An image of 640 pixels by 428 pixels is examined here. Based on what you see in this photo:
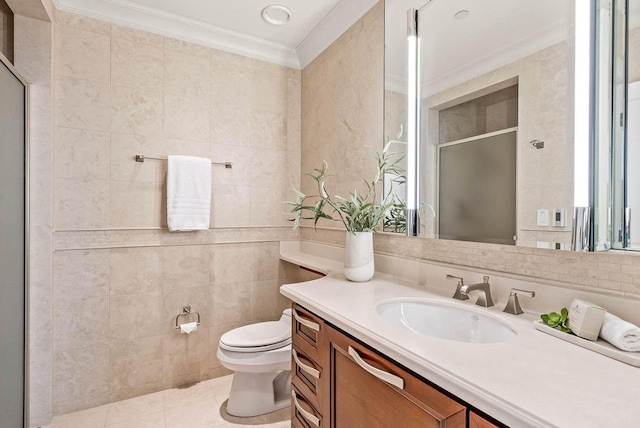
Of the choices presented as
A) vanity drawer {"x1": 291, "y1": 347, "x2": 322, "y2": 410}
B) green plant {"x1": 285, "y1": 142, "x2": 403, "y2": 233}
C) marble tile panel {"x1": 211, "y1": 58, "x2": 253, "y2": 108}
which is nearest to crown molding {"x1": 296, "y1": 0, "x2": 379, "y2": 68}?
marble tile panel {"x1": 211, "y1": 58, "x2": 253, "y2": 108}

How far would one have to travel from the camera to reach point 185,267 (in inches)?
86.8

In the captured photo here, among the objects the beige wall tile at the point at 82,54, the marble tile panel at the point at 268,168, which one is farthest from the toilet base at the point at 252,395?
the beige wall tile at the point at 82,54

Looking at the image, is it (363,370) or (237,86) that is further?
(237,86)

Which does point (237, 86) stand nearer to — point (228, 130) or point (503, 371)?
point (228, 130)

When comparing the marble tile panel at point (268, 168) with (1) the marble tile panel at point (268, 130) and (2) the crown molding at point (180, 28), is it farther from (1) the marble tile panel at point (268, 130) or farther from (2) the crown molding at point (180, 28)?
(2) the crown molding at point (180, 28)

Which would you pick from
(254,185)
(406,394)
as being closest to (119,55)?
(254,185)

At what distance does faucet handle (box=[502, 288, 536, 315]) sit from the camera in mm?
1083

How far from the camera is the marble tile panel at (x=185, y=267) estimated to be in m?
2.15

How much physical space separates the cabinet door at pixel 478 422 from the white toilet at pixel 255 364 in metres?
1.33

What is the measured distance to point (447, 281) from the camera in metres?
1.39

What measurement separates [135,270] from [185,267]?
0.94ft

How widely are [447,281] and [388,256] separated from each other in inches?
15.2

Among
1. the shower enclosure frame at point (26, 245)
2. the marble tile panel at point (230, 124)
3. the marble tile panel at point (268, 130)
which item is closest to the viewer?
the shower enclosure frame at point (26, 245)

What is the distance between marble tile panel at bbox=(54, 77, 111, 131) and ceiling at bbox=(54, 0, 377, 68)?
0.41 m
